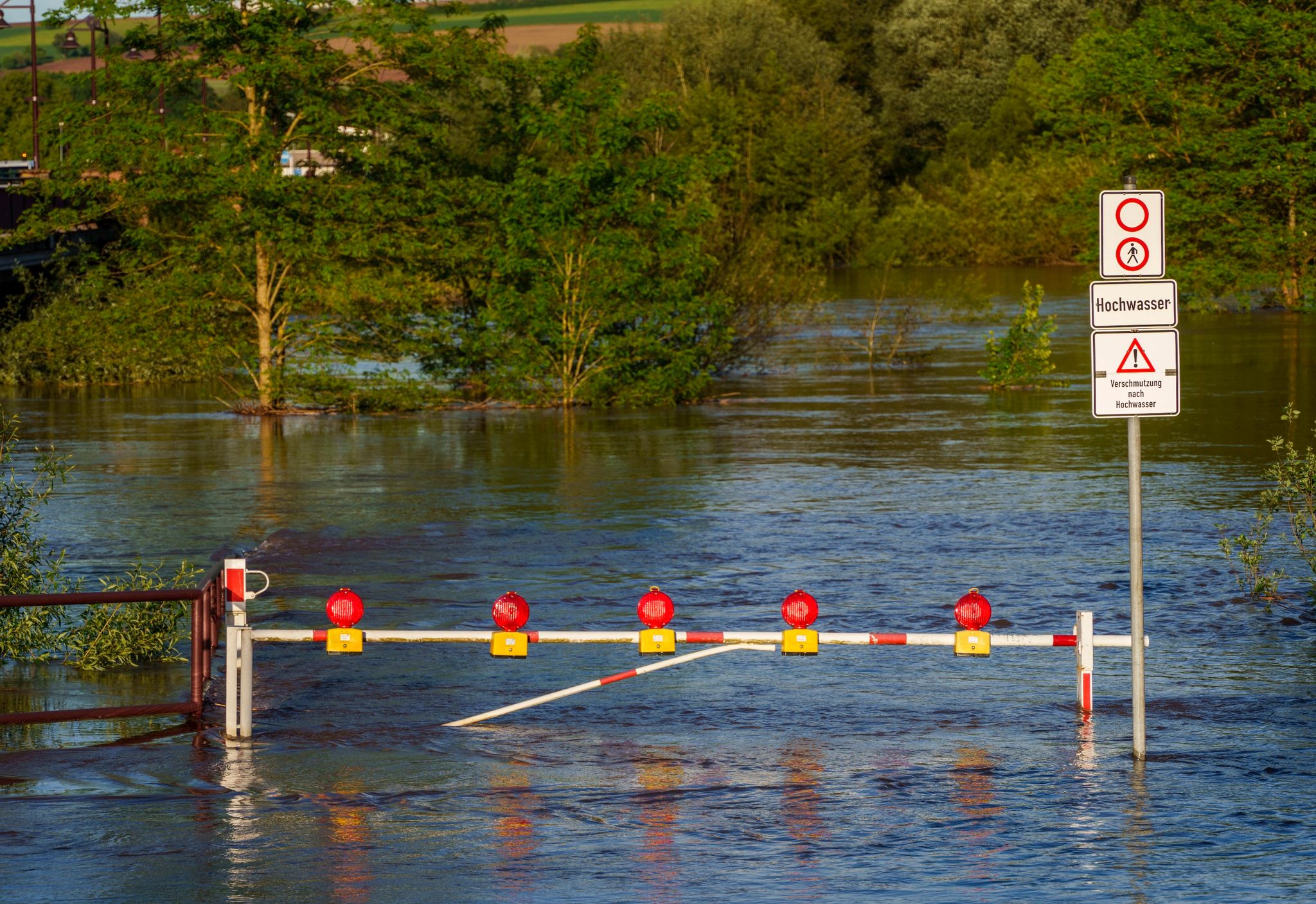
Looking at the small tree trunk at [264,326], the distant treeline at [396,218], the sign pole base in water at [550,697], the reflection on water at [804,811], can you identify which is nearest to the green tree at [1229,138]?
the distant treeline at [396,218]

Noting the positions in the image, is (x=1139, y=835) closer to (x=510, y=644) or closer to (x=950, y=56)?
(x=510, y=644)

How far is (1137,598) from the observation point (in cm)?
862

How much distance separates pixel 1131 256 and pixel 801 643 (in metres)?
2.33

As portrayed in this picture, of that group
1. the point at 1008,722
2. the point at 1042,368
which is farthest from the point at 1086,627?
the point at 1042,368

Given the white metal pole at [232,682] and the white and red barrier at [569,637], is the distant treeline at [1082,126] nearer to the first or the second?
the white and red barrier at [569,637]

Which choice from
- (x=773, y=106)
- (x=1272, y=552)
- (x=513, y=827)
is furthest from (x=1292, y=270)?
(x=773, y=106)

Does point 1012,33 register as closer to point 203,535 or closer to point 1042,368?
point 1042,368

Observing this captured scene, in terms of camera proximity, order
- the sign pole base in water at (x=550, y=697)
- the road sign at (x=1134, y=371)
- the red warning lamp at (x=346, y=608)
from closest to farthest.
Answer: the road sign at (x=1134, y=371), the red warning lamp at (x=346, y=608), the sign pole base in water at (x=550, y=697)

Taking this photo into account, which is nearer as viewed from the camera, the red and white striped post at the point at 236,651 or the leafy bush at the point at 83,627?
the red and white striped post at the point at 236,651

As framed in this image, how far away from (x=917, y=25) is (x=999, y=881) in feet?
320

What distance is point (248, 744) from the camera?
8961 millimetres

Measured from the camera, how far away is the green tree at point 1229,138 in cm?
→ 4253

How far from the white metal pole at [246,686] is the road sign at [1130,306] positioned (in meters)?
4.13

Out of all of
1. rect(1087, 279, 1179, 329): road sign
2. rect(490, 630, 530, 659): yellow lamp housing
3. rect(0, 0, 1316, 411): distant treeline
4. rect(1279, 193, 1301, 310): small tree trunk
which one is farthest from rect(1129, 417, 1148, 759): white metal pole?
rect(1279, 193, 1301, 310): small tree trunk
